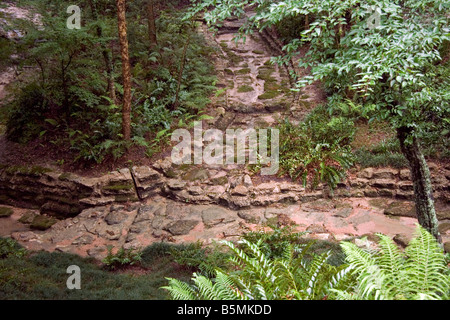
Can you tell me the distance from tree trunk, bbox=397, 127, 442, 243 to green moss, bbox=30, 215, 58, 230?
736cm

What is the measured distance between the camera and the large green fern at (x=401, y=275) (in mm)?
2375

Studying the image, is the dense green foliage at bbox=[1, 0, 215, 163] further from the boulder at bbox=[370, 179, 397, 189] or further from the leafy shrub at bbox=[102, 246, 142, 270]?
the boulder at bbox=[370, 179, 397, 189]

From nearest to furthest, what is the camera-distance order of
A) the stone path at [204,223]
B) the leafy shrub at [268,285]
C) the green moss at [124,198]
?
1. the leafy shrub at [268,285]
2. the stone path at [204,223]
3. the green moss at [124,198]

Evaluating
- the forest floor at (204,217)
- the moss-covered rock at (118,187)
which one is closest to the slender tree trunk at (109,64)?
the forest floor at (204,217)

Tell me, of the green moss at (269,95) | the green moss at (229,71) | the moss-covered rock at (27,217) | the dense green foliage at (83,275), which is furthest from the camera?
the green moss at (229,71)

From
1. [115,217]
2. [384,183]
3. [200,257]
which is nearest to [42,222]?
[115,217]

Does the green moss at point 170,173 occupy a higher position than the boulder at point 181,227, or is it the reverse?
the green moss at point 170,173

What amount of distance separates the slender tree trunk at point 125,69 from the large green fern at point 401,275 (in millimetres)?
6815

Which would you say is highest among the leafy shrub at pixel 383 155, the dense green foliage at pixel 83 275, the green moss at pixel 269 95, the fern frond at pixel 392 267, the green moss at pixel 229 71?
the green moss at pixel 229 71

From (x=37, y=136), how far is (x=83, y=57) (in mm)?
2597

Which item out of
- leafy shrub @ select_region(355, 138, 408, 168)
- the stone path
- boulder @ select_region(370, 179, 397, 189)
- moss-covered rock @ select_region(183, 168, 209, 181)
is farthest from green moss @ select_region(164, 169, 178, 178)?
boulder @ select_region(370, 179, 397, 189)

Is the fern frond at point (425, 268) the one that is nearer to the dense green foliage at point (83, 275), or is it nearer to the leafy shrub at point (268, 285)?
the leafy shrub at point (268, 285)

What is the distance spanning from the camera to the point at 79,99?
30.1 ft
